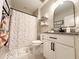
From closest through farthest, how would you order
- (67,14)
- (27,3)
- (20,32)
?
(67,14) < (20,32) < (27,3)

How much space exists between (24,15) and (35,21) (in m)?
0.79

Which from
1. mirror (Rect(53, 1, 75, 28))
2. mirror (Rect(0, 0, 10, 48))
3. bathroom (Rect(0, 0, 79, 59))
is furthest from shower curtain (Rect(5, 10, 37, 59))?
mirror (Rect(53, 1, 75, 28))

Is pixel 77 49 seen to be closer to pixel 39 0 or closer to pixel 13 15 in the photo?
pixel 13 15

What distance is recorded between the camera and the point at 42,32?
2.83 metres

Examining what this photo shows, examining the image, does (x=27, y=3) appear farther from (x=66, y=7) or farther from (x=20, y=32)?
(x=66, y=7)

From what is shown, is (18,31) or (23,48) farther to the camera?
(23,48)

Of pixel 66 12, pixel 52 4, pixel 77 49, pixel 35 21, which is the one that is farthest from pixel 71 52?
pixel 35 21

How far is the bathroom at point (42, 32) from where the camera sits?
1296 mm

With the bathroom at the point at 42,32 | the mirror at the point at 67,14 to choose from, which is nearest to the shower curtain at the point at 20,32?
the bathroom at the point at 42,32

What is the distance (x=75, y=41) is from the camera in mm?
1085

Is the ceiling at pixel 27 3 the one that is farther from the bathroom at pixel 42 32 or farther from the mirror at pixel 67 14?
the mirror at pixel 67 14

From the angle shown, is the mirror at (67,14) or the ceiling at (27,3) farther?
the ceiling at (27,3)

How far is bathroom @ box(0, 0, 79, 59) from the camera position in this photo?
130 cm

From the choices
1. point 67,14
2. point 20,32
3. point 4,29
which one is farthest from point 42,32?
point 4,29
